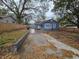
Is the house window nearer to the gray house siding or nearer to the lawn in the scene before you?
the gray house siding

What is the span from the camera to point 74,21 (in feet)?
163

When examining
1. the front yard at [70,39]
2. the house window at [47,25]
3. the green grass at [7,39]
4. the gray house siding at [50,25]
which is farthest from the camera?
the house window at [47,25]

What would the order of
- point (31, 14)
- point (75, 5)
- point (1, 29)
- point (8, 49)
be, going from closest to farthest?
point (8, 49) < point (1, 29) < point (75, 5) < point (31, 14)

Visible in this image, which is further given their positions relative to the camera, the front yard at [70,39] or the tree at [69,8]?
the tree at [69,8]

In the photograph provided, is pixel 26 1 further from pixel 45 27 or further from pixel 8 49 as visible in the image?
pixel 8 49

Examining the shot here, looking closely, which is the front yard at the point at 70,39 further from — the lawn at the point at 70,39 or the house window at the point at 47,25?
the house window at the point at 47,25

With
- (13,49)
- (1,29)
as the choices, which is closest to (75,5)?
(1,29)

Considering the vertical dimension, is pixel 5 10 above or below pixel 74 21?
above

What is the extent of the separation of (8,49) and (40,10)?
4100 centimetres

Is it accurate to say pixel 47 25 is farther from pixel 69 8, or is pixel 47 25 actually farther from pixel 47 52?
pixel 47 52

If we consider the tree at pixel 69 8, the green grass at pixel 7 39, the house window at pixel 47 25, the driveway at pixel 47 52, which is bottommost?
the house window at pixel 47 25

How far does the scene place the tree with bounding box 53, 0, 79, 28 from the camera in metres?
44.3

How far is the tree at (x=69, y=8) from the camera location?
44.3 metres

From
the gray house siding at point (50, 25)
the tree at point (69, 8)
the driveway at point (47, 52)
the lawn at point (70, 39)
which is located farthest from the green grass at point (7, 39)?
the gray house siding at point (50, 25)
